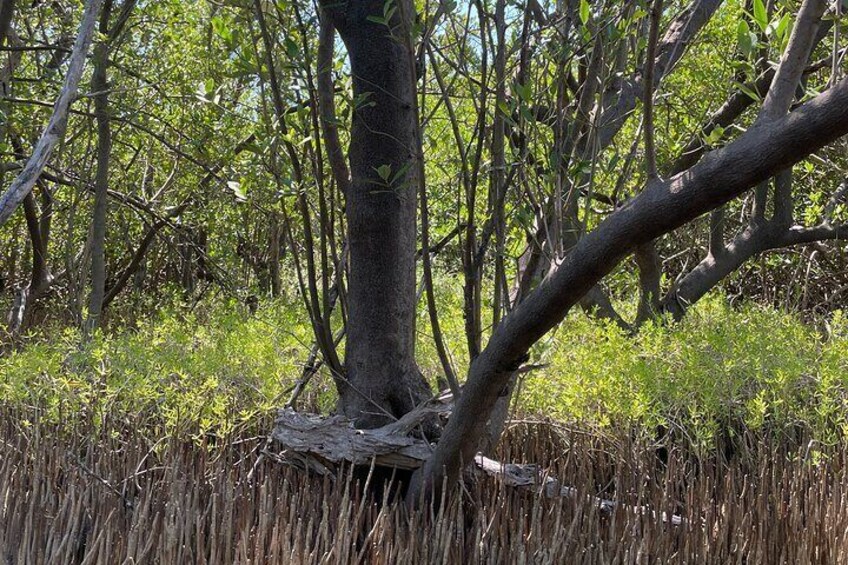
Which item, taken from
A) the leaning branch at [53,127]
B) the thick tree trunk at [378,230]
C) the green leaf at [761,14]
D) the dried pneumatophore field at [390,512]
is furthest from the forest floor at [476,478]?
the green leaf at [761,14]

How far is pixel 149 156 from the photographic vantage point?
272 inches

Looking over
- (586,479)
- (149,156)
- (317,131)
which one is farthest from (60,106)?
(149,156)

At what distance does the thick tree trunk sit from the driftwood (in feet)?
0.42

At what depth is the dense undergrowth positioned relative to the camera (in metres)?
3.06

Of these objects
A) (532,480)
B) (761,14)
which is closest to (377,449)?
(532,480)

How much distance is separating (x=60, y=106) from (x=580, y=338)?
2677mm

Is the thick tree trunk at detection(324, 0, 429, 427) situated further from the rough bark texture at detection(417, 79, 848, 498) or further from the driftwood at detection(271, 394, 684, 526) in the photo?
the rough bark texture at detection(417, 79, 848, 498)

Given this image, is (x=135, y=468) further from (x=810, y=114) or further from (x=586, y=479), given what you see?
(x=810, y=114)

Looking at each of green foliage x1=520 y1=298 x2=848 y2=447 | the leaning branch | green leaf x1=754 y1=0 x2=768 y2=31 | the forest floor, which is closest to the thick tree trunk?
the forest floor

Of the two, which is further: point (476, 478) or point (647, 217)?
point (476, 478)

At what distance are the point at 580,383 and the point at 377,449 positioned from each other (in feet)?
2.84

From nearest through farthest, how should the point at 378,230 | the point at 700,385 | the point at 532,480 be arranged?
the point at 532,480
the point at 378,230
the point at 700,385

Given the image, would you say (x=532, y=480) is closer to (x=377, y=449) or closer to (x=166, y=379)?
(x=377, y=449)

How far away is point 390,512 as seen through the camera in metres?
2.56
